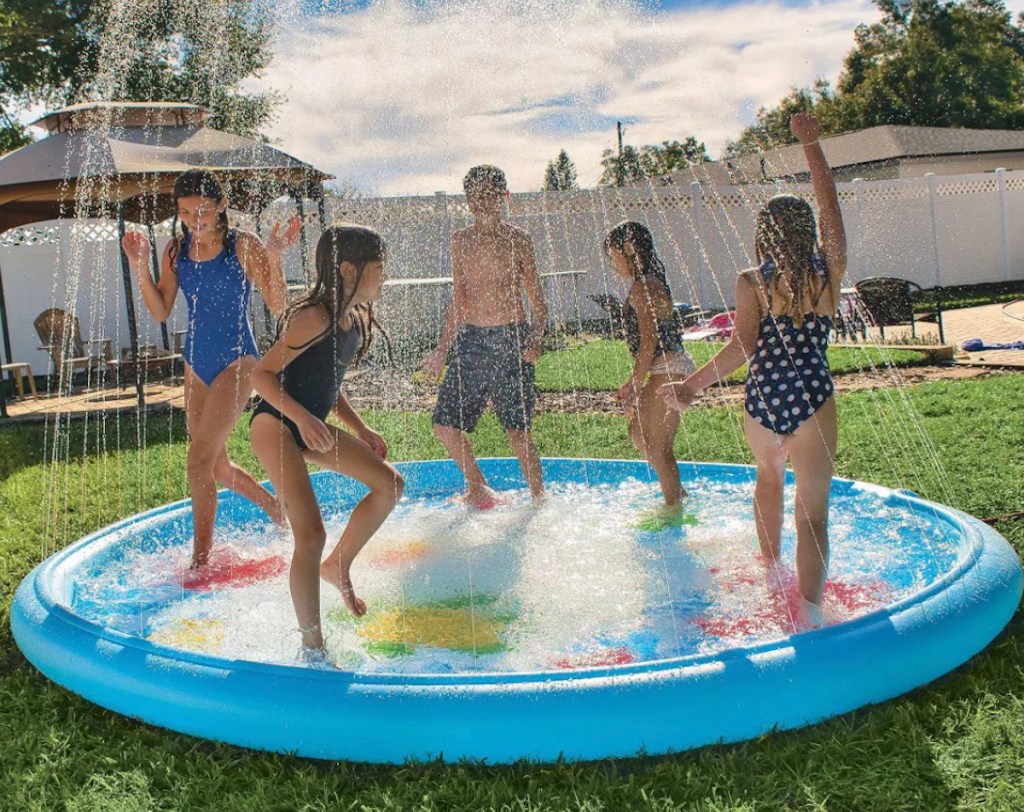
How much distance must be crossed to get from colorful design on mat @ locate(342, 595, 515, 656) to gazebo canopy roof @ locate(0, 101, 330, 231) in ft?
20.5

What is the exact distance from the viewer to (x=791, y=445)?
11.1 ft

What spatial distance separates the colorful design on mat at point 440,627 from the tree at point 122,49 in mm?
14737

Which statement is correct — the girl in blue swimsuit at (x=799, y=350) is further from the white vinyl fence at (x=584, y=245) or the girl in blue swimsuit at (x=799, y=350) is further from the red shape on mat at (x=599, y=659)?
the white vinyl fence at (x=584, y=245)

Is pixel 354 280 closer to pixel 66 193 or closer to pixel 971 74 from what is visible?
pixel 66 193

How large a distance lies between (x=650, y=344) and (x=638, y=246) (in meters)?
0.47

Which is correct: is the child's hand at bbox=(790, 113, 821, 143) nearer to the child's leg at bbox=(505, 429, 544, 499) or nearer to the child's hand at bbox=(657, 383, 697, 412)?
the child's hand at bbox=(657, 383, 697, 412)

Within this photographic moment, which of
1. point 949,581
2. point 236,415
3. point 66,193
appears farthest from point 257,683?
point 66,193

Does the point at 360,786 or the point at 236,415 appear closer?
the point at 360,786

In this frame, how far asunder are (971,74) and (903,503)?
138 feet

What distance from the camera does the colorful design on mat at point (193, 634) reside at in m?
3.57

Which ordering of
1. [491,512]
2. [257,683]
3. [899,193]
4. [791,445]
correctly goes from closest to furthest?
[257,683], [791,445], [491,512], [899,193]

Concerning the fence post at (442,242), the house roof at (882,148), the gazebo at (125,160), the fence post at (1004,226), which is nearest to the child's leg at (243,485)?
the gazebo at (125,160)

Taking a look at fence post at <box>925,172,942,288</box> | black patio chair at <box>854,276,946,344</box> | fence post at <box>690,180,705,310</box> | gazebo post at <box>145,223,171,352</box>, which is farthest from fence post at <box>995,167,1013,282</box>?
gazebo post at <box>145,223,171,352</box>

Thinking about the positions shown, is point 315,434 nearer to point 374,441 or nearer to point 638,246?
point 374,441
